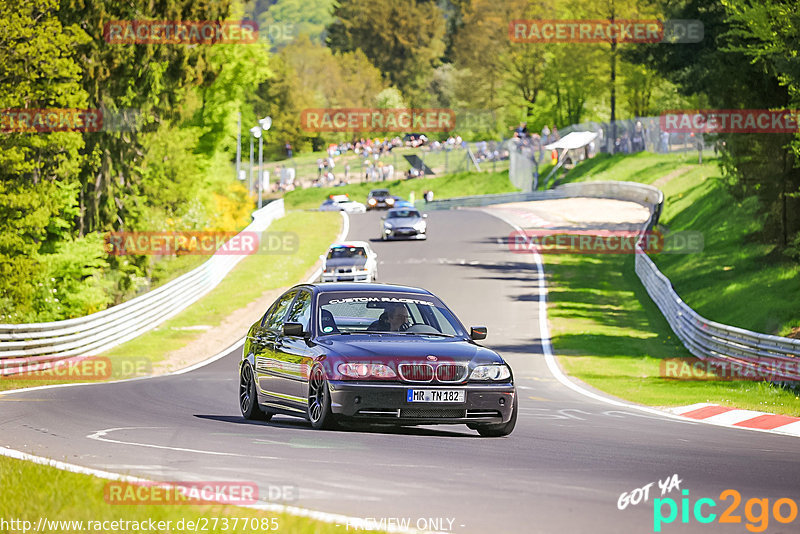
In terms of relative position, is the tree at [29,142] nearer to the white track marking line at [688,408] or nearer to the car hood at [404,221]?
the car hood at [404,221]

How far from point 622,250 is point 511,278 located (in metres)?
10.2

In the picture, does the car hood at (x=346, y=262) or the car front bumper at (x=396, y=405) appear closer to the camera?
the car front bumper at (x=396, y=405)

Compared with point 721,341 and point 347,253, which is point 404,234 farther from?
Result: point 721,341

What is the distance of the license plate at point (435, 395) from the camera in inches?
456

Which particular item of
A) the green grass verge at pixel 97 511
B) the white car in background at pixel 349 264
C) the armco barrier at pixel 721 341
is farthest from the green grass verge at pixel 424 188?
the green grass verge at pixel 97 511

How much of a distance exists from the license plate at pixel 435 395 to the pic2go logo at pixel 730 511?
3530mm

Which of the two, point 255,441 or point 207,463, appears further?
point 255,441

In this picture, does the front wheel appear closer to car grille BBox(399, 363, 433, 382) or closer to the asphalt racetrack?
the asphalt racetrack

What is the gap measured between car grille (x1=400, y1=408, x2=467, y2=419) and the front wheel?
71cm

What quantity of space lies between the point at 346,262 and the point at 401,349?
89.5 ft

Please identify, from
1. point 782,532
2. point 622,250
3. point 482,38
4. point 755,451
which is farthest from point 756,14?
point 482,38

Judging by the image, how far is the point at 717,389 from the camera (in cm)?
2228

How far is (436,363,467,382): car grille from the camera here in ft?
38.4

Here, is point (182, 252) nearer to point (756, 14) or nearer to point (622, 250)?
point (622, 250)
